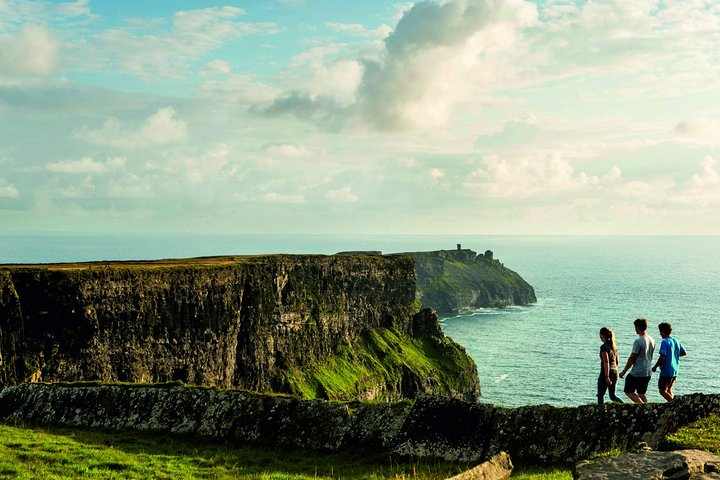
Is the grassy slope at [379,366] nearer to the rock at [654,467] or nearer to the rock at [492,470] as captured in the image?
the rock at [492,470]

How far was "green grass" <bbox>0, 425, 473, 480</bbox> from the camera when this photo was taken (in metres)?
15.0

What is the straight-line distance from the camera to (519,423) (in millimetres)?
16625

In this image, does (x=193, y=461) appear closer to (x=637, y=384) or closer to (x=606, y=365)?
(x=606, y=365)

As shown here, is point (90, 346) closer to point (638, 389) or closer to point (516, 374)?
point (638, 389)

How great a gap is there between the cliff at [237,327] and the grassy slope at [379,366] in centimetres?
32

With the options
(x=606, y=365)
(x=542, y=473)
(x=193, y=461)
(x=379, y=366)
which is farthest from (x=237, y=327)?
(x=542, y=473)

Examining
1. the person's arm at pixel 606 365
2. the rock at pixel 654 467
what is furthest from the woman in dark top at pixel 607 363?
the rock at pixel 654 467

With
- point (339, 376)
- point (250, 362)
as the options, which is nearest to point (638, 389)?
point (250, 362)

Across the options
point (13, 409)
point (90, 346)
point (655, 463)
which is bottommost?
point (90, 346)

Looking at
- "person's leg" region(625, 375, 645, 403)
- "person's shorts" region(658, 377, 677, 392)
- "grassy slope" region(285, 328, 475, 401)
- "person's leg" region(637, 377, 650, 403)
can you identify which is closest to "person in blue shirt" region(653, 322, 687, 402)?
"person's shorts" region(658, 377, 677, 392)

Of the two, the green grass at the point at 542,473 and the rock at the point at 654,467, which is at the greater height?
the rock at the point at 654,467

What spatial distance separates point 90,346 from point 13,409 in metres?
42.4

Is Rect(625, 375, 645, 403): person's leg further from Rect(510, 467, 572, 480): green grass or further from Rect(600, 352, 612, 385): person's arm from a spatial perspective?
Rect(510, 467, 572, 480): green grass

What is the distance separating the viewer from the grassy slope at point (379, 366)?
357 feet
